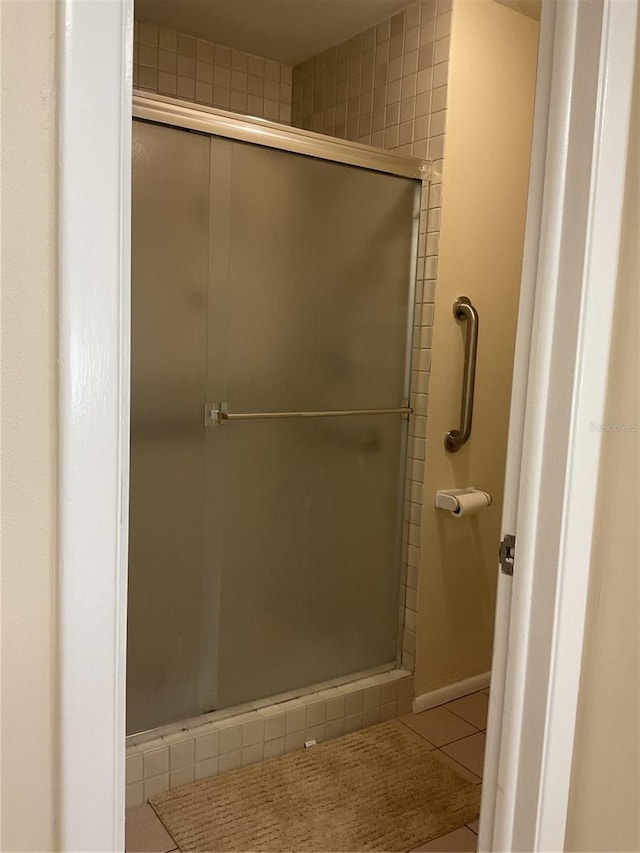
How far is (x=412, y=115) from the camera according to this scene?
7.73 feet

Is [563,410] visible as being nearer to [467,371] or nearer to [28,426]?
[28,426]

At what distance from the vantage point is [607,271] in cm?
112

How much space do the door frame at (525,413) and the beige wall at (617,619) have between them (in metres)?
0.02

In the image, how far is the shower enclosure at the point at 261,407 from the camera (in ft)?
6.30

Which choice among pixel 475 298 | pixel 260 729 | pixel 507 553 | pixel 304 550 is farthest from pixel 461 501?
pixel 507 553

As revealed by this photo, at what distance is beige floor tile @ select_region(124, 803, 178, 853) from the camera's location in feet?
5.80

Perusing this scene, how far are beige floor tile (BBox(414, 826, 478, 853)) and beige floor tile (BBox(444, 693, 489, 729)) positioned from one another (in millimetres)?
Result: 556

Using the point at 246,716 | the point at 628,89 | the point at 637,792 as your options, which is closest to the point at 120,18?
the point at 628,89

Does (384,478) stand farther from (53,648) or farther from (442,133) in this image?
(53,648)

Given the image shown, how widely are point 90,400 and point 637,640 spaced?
939mm

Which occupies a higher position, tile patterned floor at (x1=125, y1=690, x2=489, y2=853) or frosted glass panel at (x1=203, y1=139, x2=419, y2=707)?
frosted glass panel at (x1=203, y1=139, x2=419, y2=707)

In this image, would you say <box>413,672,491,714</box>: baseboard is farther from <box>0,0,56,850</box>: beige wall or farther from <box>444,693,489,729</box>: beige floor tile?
<box>0,0,56,850</box>: beige wall

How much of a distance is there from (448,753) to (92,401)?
6.37ft

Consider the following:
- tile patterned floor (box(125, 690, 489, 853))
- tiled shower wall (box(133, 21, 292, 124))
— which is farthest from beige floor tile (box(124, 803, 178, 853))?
tiled shower wall (box(133, 21, 292, 124))
